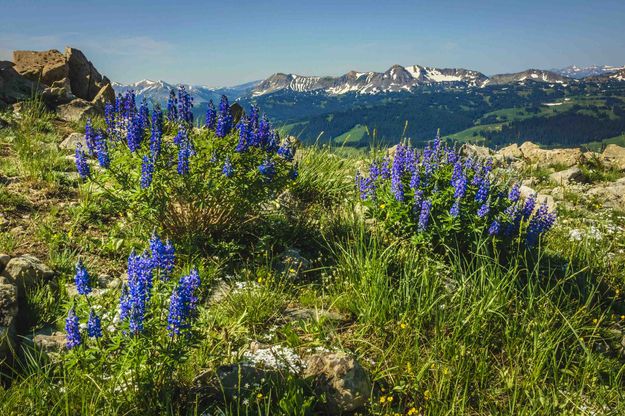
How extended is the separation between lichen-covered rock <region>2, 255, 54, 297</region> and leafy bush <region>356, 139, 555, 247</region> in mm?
4199

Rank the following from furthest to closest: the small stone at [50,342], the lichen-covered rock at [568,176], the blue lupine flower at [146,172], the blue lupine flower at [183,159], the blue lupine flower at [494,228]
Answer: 1. the lichen-covered rock at [568,176]
2. the blue lupine flower at [494,228]
3. the blue lupine flower at [183,159]
4. the blue lupine flower at [146,172]
5. the small stone at [50,342]

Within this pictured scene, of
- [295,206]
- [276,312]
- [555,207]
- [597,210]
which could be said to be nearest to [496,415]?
[276,312]

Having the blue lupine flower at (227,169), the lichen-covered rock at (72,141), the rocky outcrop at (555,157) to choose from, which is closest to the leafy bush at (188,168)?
the blue lupine flower at (227,169)

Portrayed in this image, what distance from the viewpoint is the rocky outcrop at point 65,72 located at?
15.1m

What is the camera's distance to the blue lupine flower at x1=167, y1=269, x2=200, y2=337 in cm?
311

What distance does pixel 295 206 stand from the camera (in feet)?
25.6

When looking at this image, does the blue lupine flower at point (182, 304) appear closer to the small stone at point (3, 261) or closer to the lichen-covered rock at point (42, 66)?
the small stone at point (3, 261)

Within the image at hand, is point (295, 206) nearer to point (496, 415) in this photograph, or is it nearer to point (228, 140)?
point (228, 140)

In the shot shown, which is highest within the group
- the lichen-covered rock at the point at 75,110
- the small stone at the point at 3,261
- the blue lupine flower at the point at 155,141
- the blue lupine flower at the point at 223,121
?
the lichen-covered rock at the point at 75,110

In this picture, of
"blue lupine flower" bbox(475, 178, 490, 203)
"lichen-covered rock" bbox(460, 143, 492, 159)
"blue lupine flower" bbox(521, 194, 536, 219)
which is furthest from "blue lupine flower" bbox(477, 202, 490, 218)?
"lichen-covered rock" bbox(460, 143, 492, 159)

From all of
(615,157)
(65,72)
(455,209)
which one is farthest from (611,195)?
(65,72)

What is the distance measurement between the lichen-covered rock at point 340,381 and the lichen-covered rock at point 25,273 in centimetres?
320

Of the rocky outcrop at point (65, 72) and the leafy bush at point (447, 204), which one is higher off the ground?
the rocky outcrop at point (65, 72)

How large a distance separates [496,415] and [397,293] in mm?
1658
